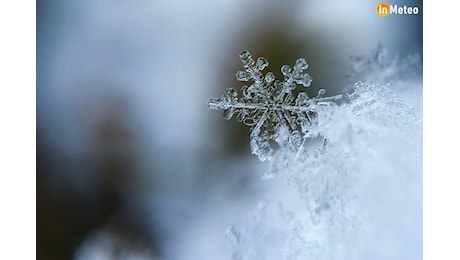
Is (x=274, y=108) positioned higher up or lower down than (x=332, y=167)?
higher up

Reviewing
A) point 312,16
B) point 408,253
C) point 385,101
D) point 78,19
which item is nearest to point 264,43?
point 312,16

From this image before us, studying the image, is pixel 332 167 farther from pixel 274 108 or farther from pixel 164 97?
pixel 164 97

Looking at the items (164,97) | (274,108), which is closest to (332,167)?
(274,108)
